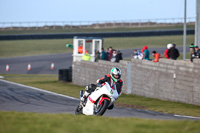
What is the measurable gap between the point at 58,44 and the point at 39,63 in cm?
1893

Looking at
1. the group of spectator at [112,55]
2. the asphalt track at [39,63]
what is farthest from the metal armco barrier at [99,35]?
the group of spectator at [112,55]

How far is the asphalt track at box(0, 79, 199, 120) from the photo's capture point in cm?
1522

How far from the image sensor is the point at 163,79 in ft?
64.8

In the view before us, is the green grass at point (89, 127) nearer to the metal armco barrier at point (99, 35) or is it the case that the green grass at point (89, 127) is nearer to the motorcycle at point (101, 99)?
the motorcycle at point (101, 99)

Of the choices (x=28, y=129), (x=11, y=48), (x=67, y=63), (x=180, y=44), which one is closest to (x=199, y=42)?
(x=28, y=129)

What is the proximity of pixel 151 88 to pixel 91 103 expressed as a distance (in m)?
9.38

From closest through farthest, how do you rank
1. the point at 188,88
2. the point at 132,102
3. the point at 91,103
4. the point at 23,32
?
the point at 91,103 → the point at 188,88 → the point at 132,102 → the point at 23,32

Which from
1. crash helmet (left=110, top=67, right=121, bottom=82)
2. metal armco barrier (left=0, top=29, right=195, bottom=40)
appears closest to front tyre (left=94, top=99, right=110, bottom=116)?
crash helmet (left=110, top=67, right=121, bottom=82)

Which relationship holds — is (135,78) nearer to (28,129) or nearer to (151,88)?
(151,88)

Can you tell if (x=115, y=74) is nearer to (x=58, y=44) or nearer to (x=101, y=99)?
(x=101, y=99)

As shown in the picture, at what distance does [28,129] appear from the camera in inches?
291

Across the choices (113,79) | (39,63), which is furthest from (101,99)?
(39,63)

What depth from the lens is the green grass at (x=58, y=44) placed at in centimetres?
5845

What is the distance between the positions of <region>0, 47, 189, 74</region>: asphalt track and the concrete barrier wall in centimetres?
1647
